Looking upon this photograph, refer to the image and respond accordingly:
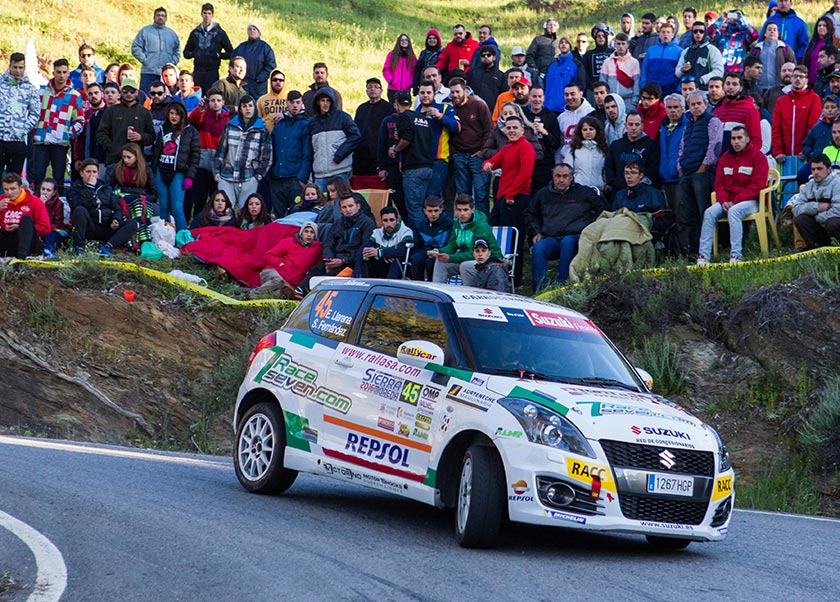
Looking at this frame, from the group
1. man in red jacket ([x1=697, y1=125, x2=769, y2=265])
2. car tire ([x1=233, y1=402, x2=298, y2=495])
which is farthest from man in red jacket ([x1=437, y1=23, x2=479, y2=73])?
car tire ([x1=233, y1=402, x2=298, y2=495])

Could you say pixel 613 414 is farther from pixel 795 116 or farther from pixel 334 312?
pixel 795 116

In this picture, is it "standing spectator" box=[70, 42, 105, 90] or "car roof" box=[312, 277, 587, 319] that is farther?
"standing spectator" box=[70, 42, 105, 90]

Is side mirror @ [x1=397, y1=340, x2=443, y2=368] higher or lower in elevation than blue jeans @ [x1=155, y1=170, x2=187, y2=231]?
lower

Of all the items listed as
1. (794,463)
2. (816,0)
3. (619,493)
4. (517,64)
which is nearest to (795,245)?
(794,463)

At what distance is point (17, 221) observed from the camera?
19.6m

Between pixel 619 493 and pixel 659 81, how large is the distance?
15.3 meters

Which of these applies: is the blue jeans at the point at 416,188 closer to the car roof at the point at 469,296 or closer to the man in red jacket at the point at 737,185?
the man in red jacket at the point at 737,185

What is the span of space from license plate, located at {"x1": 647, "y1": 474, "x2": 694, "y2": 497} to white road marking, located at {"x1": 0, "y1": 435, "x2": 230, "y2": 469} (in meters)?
5.95

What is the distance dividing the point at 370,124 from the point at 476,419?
561 inches

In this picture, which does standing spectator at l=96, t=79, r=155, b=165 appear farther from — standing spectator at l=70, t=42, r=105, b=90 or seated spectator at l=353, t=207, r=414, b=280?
seated spectator at l=353, t=207, r=414, b=280

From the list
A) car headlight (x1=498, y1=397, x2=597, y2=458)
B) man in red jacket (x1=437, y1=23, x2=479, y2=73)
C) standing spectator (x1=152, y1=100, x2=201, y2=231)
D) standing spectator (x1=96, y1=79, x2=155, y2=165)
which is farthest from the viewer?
man in red jacket (x1=437, y1=23, x2=479, y2=73)

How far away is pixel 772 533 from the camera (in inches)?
399

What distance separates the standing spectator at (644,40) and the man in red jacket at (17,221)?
450 inches

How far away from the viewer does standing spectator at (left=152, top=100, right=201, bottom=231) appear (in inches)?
868
